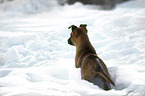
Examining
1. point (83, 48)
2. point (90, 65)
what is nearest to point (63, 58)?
point (83, 48)

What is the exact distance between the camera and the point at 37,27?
17.7ft

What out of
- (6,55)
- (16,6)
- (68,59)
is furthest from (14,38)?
(16,6)

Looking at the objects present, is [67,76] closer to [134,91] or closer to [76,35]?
[76,35]

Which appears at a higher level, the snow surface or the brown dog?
the brown dog

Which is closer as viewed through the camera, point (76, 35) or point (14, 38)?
point (76, 35)

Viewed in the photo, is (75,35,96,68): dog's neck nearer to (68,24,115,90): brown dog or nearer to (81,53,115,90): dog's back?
(68,24,115,90): brown dog

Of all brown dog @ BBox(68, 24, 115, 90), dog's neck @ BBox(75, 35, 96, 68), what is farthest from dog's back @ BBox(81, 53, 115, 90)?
dog's neck @ BBox(75, 35, 96, 68)

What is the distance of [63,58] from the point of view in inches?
138

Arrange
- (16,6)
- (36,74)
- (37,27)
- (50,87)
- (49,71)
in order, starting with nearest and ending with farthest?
(50,87)
(36,74)
(49,71)
(37,27)
(16,6)

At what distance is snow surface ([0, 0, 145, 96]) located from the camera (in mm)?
1954

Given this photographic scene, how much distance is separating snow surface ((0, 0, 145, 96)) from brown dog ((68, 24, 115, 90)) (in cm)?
10

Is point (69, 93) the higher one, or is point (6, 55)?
point (69, 93)

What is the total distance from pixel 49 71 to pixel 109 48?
1.78 m

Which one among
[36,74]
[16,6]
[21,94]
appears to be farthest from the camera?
[16,6]
